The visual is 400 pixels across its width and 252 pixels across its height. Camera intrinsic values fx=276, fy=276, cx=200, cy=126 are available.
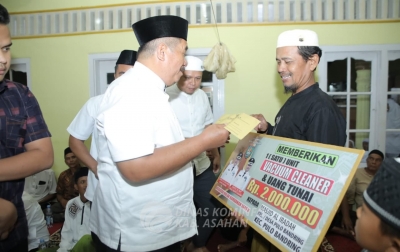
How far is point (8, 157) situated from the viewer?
1001 millimetres

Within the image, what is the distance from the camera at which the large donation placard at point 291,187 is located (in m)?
1.04

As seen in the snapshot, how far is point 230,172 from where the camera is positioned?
1703mm

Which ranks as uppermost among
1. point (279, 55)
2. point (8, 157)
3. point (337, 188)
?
point (279, 55)

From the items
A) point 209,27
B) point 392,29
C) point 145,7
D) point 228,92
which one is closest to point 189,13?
point 209,27

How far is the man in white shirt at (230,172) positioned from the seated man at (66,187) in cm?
262

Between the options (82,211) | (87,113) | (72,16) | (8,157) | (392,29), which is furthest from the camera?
(72,16)

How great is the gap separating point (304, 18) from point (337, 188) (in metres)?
3.10

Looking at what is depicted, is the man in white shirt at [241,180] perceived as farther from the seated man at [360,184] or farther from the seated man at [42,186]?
the seated man at [42,186]

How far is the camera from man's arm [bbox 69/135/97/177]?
1679mm

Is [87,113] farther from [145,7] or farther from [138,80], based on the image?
[145,7]

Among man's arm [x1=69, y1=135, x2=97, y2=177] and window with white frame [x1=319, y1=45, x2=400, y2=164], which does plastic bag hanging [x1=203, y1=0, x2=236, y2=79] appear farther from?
man's arm [x1=69, y1=135, x2=97, y2=177]

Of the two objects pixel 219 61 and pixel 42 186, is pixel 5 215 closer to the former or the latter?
pixel 219 61

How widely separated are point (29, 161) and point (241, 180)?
3.38ft

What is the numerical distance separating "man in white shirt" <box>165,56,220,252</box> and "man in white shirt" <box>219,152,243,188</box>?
793mm
